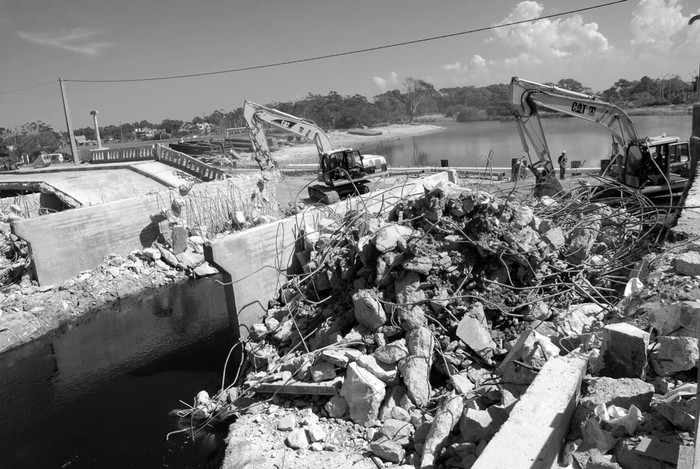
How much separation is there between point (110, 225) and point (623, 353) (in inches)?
528

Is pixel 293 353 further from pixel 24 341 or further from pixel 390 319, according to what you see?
pixel 24 341

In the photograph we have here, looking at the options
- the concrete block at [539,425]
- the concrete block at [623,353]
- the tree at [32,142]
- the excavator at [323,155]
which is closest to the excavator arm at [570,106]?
the excavator at [323,155]

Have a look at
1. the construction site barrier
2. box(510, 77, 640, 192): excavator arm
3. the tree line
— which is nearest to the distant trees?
the tree line

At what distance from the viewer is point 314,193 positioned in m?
16.9

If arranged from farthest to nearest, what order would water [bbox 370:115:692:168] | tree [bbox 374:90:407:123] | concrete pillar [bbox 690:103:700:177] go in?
tree [bbox 374:90:407:123], water [bbox 370:115:692:168], concrete pillar [bbox 690:103:700:177]

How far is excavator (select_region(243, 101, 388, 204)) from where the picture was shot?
52.9 feet

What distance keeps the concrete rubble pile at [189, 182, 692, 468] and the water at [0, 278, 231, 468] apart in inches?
39.0

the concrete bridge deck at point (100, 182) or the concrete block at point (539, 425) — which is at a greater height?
the concrete bridge deck at point (100, 182)

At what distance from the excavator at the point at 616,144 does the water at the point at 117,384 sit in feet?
28.3

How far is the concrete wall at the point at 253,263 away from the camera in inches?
352

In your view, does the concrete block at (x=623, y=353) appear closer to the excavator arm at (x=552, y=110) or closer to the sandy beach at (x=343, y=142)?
the excavator arm at (x=552, y=110)

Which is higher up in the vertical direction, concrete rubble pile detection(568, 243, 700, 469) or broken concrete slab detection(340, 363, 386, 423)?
concrete rubble pile detection(568, 243, 700, 469)

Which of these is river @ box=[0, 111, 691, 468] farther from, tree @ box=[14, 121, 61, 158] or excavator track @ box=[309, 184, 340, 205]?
tree @ box=[14, 121, 61, 158]

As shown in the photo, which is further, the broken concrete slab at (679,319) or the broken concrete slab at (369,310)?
the broken concrete slab at (369,310)
